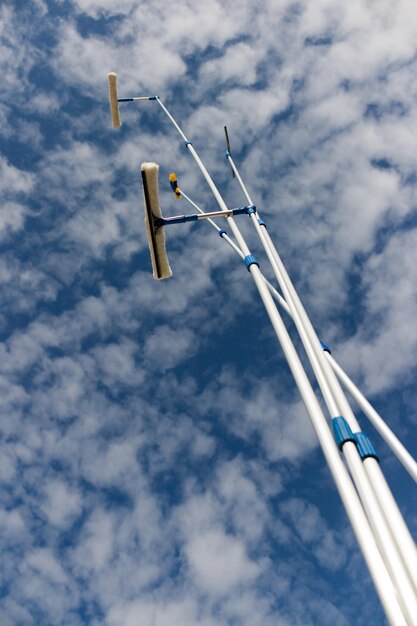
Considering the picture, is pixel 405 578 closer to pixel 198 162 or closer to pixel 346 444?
pixel 346 444

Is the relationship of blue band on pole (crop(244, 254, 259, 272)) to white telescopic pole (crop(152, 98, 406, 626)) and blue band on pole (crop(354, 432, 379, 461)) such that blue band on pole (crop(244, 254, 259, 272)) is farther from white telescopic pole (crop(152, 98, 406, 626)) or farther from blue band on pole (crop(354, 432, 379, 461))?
blue band on pole (crop(354, 432, 379, 461))

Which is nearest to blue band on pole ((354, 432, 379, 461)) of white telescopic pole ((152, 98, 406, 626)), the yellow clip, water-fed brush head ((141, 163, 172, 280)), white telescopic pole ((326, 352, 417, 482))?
white telescopic pole ((152, 98, 406, 626))

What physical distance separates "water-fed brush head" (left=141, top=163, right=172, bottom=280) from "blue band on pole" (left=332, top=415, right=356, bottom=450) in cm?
589

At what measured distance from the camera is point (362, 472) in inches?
144

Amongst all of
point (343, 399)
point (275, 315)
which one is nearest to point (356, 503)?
point (343, 399)

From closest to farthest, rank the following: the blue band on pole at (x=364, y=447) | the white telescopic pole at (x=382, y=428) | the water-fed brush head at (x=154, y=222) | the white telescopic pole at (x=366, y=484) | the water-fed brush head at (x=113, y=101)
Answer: the white telescopic pole at (x=366, y=484)
the blue band on pole at (x=364, y=447)
the white telescopic pole at (x=382, y=428)
the water-fed brush head at (x=154, y=222)
the water-fed brush head at (x=113, y=101)

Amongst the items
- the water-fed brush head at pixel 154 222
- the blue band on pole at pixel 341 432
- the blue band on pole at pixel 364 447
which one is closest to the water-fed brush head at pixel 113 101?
the water-fed brush head at pixel 154 222

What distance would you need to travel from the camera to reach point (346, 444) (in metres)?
3.86

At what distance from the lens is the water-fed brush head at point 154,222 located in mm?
7975

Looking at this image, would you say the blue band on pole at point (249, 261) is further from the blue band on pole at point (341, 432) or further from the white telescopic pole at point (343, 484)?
the blue band on pole at point (341, 432)

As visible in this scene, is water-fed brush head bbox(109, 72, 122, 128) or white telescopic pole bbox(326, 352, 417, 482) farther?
water-fed brush head bbox(109, 72, 122, 128)

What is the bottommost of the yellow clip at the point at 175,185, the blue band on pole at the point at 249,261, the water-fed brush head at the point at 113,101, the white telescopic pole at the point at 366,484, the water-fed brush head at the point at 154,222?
the white telescopic pole at the point at 366,484

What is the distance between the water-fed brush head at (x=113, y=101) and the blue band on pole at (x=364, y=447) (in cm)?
1189

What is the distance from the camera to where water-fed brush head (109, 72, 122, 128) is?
1188 centimetres
